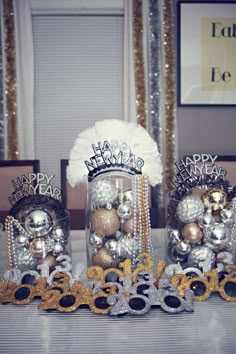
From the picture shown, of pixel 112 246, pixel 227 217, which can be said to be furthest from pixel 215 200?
pixel 112 246

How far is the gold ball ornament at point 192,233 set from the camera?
3.45 ft

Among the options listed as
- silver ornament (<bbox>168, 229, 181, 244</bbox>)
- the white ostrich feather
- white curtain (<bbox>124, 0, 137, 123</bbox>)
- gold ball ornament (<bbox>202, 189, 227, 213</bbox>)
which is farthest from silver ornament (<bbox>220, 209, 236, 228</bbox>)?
white curtain (<bbox>124, 0, 137, 123</bbox>)

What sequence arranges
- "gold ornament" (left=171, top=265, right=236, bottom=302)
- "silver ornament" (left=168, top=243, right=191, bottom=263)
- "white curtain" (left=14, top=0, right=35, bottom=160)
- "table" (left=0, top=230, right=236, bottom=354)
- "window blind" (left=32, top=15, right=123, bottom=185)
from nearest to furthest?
1. "table" (left=0, top=230, right=236, bottom=354)
2. "gold ornament" (left=171, top=265, right=236, bottom=302)
3. "silver ornament" (left=168, top=243, right=191, bottom=263)
4. "white curtain" (left=14, top=0, right=35, bottom=160)
5. "window blind" (left=32, top=15, right=123, bottom=185)

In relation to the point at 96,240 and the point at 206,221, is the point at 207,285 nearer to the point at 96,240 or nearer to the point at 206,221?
the point at 206,221

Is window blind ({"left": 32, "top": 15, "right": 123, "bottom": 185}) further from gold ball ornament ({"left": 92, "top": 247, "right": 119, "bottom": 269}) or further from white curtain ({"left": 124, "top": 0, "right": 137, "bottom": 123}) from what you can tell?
gold ball ornament ({"left": 92, "top": 247, "right": 119, "bottom": 269})

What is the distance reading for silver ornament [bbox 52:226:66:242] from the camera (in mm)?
1072

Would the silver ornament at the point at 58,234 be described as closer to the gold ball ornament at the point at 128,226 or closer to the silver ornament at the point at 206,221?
the gold ball ornament at the point at 128,226

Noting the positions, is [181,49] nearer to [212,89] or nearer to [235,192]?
[212,89]

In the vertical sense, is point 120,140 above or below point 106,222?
above

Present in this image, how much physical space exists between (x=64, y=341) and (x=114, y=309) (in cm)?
14

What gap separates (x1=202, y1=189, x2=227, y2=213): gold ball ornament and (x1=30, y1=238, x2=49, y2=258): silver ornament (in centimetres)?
42

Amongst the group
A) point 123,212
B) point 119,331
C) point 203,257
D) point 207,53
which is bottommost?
point 119,331

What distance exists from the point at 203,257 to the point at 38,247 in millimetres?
409

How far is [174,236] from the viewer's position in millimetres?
1114
